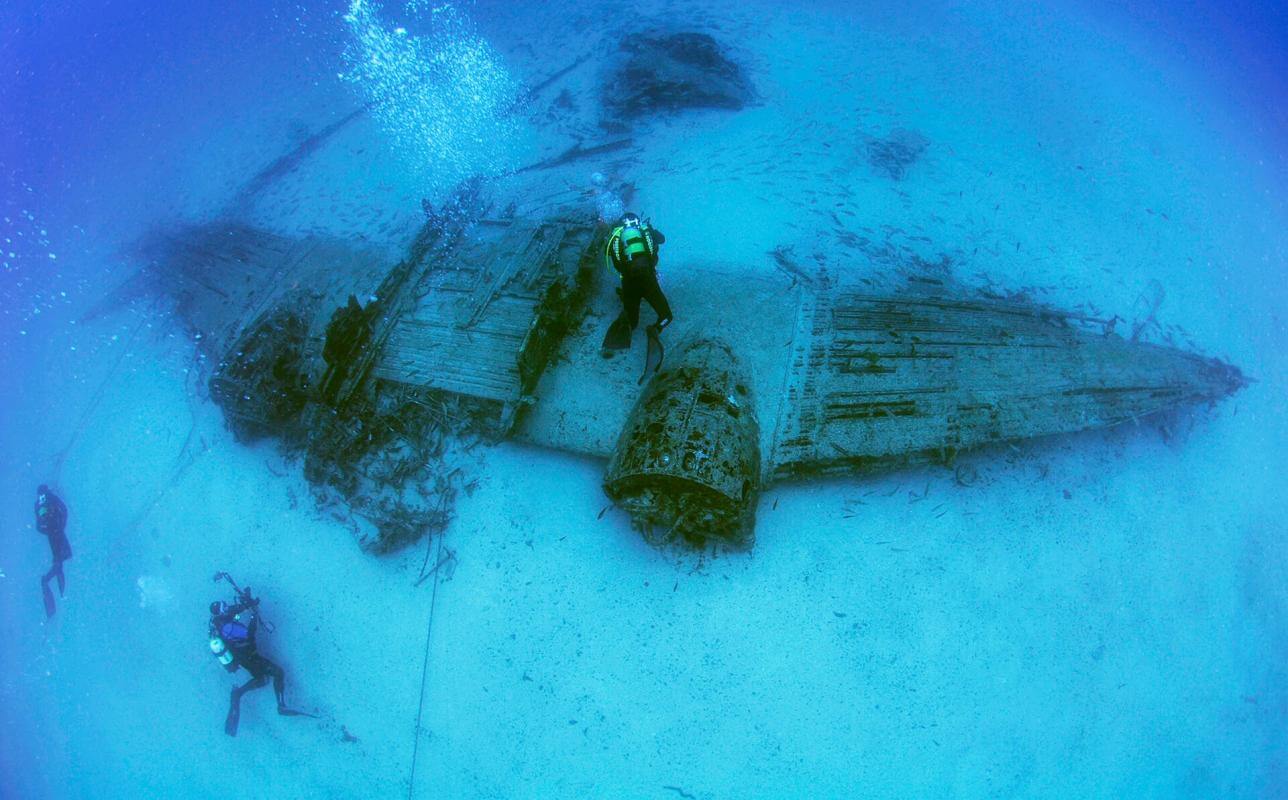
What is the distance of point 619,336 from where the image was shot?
7332 millimetres

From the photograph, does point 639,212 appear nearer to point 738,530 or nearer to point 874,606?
point 738,530

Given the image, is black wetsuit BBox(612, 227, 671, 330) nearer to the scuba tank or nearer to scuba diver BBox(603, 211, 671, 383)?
scuba diver BBox(603, 211, 671, 383)

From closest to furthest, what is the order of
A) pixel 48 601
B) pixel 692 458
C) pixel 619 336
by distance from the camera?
pixel 692 458 → pixel 619 336 → pixel 48 601

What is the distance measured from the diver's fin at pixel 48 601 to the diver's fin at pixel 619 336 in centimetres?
866

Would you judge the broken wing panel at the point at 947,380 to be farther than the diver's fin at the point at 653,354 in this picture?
No

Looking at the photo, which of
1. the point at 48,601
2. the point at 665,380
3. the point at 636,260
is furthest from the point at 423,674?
the point at 48,601

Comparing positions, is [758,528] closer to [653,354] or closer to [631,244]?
[653,354]

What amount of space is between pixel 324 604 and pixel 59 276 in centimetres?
954

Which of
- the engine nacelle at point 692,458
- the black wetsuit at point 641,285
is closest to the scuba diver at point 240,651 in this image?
the engine nacelle at point 692,458

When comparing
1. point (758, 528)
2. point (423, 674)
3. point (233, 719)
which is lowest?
point (233, 719)

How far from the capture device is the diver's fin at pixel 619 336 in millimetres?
7316

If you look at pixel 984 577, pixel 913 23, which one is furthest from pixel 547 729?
pixel 913 23

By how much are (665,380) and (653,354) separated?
55 cm

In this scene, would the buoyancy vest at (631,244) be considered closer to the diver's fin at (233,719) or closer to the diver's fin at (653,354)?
the diver's fin at (653,354)
